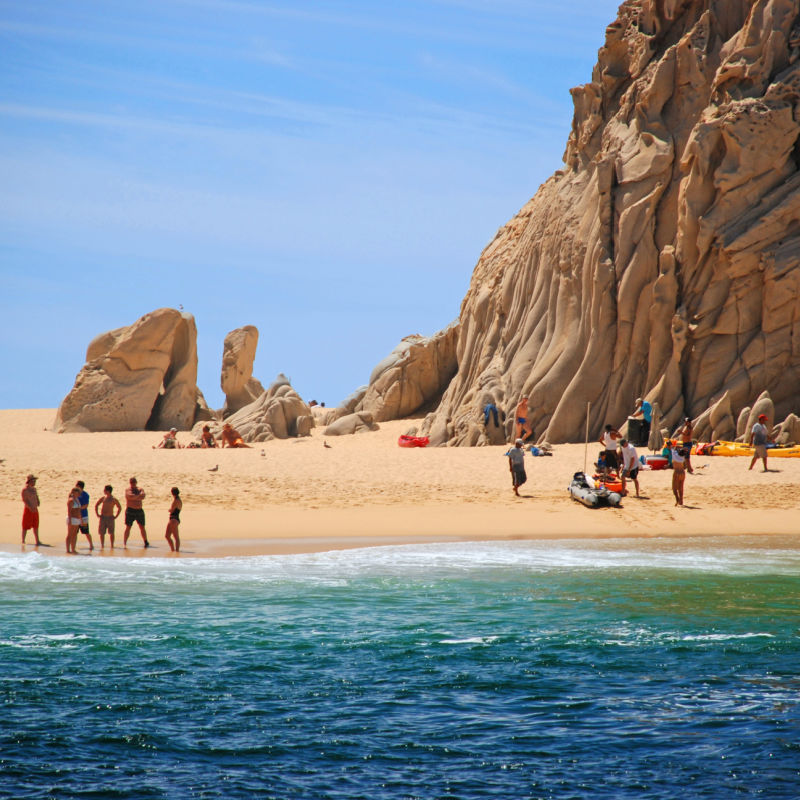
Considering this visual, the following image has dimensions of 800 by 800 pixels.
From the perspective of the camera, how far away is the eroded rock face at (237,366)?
139 feet

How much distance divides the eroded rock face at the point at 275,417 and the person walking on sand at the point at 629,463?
16843 millimetres

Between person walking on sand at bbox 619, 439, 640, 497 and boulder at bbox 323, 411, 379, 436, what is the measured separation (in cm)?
1511

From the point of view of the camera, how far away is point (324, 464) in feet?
87.9

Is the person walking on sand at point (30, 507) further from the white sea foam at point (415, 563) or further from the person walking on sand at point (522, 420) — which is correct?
the person walking on sand at point (522, 420)

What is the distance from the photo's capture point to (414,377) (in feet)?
125

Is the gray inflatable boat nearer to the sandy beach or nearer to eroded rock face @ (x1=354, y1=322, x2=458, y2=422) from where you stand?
the sandy beach

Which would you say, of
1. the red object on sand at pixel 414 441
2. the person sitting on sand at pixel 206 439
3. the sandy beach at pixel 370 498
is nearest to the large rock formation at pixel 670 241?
the red object on sand at pixel 414 441

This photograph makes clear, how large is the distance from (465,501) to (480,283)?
16253 millimetres

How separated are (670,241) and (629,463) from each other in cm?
983

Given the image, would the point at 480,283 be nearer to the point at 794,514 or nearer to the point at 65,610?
the point at 794,514

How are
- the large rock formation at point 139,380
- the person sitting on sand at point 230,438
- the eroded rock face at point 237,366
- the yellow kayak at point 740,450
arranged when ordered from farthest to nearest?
the eroded rock face at point 237,366 → the large rock formation at point 139,380 → the person sitting on sand at point 230,438 → the yellow kayak at point 740,450

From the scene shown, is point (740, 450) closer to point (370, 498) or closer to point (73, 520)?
point (370, 498)

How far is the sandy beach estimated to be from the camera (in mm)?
17828

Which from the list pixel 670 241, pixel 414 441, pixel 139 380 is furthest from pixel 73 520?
pixel 139 380
